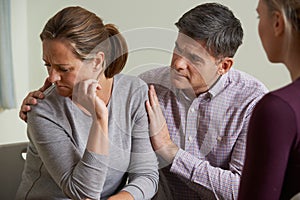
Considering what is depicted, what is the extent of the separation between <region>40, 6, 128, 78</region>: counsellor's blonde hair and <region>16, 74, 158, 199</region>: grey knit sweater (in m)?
0.14

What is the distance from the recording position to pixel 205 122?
1.56 meters

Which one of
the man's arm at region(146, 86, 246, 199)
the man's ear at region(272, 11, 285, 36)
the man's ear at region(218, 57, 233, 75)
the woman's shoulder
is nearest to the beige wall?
the man's ear at region(218, 57, 233, 75)

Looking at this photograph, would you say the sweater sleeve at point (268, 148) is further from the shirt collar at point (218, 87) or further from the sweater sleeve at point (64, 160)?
the shirt collar at point (218, 87)

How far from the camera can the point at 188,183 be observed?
1.52 metres

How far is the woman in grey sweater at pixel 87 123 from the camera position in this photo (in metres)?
1.30

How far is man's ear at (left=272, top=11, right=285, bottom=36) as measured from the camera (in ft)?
2.77

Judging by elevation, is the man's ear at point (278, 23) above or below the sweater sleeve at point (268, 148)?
above

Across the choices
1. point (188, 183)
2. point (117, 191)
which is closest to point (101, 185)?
point (117, 191)

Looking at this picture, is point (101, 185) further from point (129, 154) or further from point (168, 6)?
point (168, 6)

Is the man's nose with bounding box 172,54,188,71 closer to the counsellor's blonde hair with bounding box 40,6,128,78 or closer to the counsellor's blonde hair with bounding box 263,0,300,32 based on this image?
the counsellor's blonde hair with bounding box 40,6,128,78

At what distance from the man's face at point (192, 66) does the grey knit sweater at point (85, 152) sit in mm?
112

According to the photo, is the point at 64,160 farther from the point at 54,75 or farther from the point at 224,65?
the point at 224,65

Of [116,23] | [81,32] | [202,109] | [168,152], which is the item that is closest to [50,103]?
[81,32]

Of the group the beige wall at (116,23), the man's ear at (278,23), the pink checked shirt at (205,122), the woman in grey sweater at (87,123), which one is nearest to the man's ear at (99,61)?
the woman in grey sweater at (87,123)
